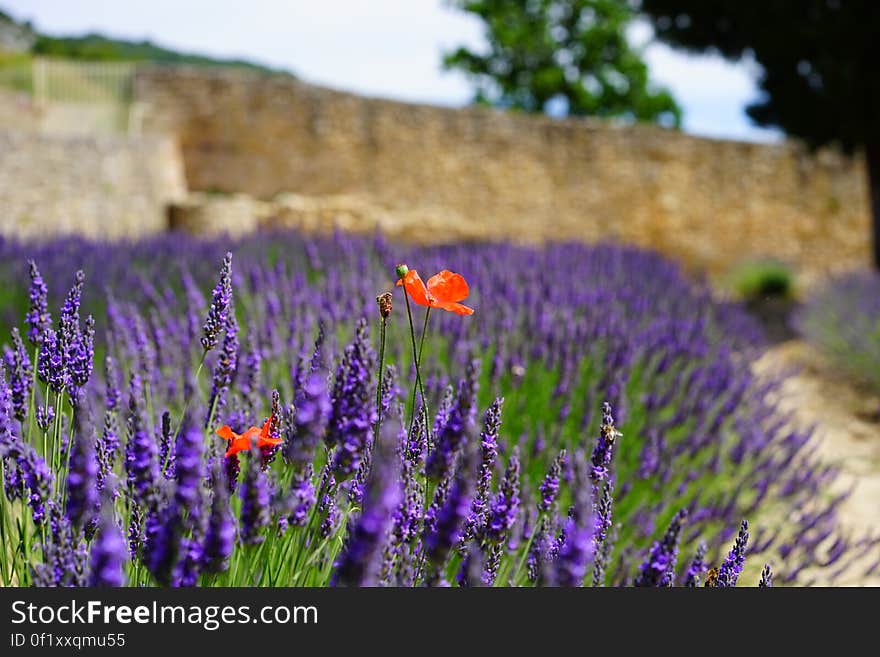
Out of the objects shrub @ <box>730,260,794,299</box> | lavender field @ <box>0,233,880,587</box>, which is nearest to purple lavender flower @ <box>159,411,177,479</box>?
lavender field @ <box>0,233,880,587</box>

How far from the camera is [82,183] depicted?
9039 millimetres

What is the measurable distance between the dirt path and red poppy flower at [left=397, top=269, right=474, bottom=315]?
1965mm

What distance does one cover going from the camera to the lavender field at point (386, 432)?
95cm

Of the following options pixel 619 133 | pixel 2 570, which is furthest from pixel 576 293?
pixel 619 133

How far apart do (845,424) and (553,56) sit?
16.1m

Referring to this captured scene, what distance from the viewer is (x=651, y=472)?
240 cm

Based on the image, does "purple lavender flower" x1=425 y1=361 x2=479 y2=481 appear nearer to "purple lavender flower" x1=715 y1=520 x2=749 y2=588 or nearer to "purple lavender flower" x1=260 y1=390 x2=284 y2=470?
"purple lavender flower" x1=260 y1=390 x2=284 y2=470

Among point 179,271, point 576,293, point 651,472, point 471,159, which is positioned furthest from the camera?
point 471,159

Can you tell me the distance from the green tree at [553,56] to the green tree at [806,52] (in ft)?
32.3

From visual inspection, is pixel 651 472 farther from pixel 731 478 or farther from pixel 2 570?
pixel 2 570

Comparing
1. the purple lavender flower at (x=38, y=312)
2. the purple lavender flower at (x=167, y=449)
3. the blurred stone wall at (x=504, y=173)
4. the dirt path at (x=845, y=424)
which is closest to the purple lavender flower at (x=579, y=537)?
the purple lavender flower at (x=167, y=449)

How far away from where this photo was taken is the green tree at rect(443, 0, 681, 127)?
1941 cm

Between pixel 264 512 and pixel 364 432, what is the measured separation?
5.8 inches

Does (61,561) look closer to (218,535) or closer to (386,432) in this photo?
(218,535)
